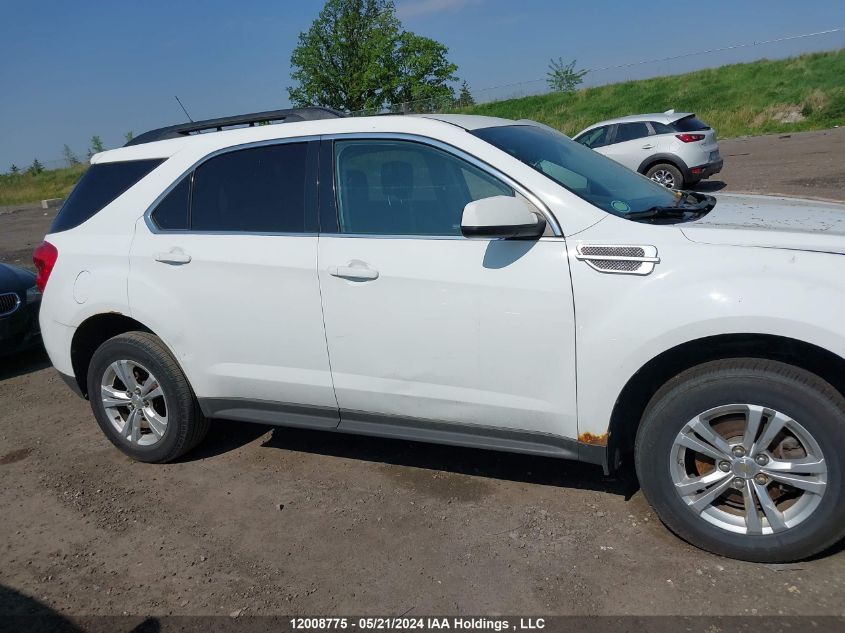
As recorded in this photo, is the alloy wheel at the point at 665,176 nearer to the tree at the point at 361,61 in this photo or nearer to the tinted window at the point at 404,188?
the tinted window at the point at 404,188

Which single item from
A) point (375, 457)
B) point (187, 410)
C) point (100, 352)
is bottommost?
point (375, 457)

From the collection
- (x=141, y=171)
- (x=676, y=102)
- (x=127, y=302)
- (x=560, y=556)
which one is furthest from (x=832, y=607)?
(x=676, y=102)

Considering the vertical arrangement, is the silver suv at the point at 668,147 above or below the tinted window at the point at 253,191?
below

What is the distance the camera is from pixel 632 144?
47.4 ft

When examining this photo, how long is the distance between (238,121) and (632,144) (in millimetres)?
11570

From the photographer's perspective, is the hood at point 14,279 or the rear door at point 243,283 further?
the hood at point 14,279

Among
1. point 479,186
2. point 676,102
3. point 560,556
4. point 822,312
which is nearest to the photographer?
point 822,312

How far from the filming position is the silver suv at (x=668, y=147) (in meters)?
13.8

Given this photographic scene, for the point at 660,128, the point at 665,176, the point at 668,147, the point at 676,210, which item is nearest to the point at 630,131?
the point at 660,128

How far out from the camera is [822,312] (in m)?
2.64

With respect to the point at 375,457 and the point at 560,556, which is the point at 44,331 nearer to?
the point at 375,457

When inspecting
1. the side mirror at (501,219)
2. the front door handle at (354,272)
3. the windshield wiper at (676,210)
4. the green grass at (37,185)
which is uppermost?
the side mirror at (501,219)

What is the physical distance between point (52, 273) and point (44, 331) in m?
0.40

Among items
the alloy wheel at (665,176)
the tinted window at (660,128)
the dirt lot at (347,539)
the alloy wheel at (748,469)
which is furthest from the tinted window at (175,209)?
the tinted window at (660,128)
